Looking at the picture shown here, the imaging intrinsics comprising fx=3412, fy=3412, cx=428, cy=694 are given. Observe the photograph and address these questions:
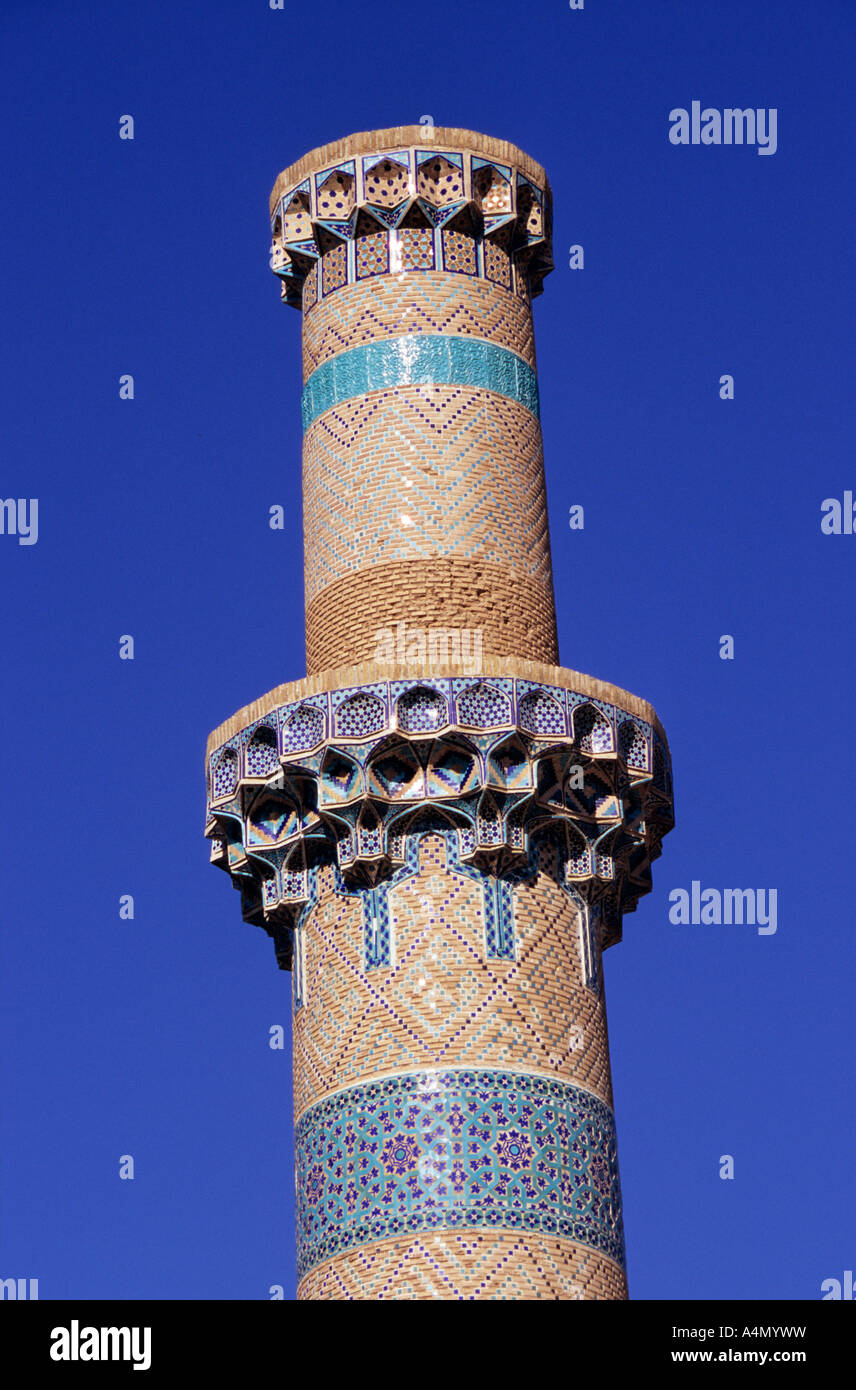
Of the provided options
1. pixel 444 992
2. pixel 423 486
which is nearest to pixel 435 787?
pixel 444 992

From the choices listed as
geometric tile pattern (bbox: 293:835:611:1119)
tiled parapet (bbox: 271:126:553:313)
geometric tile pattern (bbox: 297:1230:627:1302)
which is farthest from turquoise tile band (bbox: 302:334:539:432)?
geometric tile pattern (bbox: 297:1230:627:1302)

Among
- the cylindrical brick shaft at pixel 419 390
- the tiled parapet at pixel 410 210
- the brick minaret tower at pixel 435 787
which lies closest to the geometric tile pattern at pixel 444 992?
the brick minaret tower at pixel 435 787

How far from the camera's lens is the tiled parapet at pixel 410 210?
22.3 meters

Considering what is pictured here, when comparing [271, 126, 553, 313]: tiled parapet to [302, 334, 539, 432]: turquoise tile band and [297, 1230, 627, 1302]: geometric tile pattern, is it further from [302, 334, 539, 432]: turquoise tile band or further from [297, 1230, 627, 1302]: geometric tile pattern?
[297, 1230, 627, 1302]: geometric tile pattern

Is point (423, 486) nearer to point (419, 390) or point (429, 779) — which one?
point (419, 390)

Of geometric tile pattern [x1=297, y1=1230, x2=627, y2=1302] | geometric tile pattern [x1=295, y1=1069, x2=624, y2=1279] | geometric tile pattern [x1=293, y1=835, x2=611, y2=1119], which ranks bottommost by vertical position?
geometric tile pattern [x1=297, y1=1230, x2=627, y2=1302]

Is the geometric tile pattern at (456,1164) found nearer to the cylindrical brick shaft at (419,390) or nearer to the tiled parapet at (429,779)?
the tiled parapet at (429,779)

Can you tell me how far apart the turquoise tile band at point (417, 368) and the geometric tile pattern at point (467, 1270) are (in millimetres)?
5854

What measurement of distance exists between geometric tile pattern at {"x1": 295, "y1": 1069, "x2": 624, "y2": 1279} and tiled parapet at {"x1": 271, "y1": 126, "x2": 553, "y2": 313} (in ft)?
19.2

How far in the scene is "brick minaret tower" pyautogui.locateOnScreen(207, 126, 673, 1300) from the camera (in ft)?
62.7

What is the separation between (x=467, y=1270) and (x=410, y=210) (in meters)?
7.28
